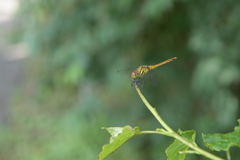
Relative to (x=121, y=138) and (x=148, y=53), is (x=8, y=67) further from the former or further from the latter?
(x=121, y=138)

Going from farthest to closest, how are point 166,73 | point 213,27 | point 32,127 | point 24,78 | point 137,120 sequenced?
point 24,78
point 32,127
point 137,120
point 166,73
point 213,27

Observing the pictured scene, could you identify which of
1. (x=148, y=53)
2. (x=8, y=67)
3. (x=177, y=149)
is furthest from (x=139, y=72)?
(x=8, y=67)

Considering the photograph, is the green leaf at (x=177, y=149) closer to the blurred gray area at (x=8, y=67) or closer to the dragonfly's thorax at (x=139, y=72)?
the dragonfly's thorax at (x=139, y=72)

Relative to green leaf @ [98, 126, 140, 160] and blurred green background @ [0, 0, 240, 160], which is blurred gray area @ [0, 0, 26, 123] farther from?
green leaf @ [98, 126, 140, 160]

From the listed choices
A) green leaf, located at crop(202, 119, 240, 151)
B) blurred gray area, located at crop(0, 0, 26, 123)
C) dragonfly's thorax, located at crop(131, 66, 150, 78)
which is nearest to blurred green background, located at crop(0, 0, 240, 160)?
dragonfly's thorax, located at crop(131, 66, 150, 78)

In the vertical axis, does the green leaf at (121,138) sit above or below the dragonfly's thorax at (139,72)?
below

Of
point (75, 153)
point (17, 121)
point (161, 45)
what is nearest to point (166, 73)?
point (161, 45)

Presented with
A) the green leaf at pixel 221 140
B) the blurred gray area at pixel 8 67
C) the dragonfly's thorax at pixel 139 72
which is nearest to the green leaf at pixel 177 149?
the green leaf at pixel 221 140

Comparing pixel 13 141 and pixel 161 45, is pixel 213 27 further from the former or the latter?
pixel 13 141

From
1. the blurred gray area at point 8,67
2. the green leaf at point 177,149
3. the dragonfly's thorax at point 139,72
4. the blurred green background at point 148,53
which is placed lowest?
the green leaf at point 177,149
